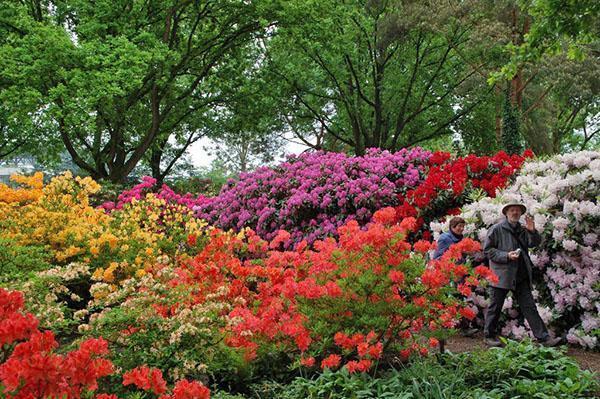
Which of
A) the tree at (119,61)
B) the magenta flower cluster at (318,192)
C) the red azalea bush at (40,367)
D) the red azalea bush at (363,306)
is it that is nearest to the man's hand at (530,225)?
the red azalea bush at (363,306)

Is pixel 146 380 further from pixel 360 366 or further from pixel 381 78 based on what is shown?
pixel 381 78

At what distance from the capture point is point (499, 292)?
19.7 feet

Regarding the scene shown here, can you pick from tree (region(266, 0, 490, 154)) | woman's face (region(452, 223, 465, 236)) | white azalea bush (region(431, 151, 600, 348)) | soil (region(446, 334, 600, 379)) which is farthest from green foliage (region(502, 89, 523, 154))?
soil (region(446, 334, 600, 379))

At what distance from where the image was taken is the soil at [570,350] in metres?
5.41

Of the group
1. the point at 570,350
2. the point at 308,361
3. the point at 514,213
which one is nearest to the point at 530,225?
the point at 514,213

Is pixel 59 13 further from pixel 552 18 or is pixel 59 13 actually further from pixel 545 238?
pixel 545 238

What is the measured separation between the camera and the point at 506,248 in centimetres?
590

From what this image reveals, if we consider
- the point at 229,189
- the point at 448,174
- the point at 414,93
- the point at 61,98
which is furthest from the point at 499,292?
the point at 414,93

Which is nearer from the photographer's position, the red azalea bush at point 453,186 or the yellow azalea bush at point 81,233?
the yellow azalea bush at point 81,233

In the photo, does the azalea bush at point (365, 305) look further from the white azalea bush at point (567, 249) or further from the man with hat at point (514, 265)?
the white azalea bush at point (567, 249)

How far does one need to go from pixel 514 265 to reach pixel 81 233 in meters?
5.07

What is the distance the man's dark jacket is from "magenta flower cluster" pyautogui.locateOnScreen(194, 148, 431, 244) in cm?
361

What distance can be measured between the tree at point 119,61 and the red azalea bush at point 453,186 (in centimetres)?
826

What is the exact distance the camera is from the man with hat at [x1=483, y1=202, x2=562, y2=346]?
19.2ft
